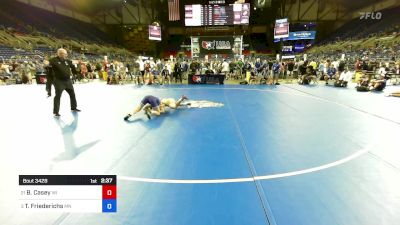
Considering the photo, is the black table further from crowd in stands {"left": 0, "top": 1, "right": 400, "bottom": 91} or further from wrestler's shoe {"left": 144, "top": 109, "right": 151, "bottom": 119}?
wrestler's shoe {"left": 144, "top": 109, "right": 151, "bottom": 119}

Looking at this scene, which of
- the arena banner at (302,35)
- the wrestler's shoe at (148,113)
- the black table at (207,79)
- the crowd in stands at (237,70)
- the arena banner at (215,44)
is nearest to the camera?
the wrestler's shoe at (148,113)

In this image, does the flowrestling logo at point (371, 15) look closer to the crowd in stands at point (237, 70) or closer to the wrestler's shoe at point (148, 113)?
the crowd in stands at point (237, 70)

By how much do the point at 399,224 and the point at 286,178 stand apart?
126 cm

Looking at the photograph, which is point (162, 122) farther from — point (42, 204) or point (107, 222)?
point (42, 204)

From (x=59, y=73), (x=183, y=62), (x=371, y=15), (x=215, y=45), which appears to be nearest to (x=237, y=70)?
(x=183, y=62)

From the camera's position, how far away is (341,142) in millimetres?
4855

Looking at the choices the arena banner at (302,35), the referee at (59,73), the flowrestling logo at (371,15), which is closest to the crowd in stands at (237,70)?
the referee at (59,73)
